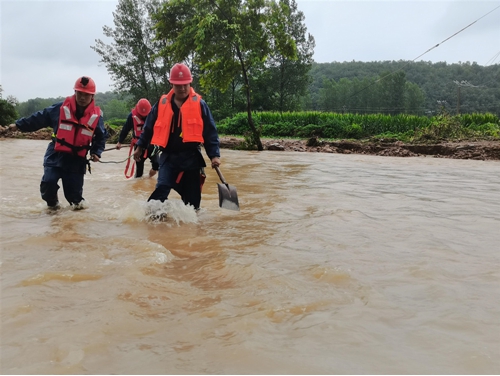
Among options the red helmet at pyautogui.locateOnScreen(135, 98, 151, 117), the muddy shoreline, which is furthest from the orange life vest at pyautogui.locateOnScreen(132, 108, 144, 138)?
the muddy shoreline

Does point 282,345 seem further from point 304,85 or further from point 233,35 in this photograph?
point 304,85

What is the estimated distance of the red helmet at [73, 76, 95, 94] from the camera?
17.4 ft

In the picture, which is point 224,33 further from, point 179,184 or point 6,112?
point 6,112

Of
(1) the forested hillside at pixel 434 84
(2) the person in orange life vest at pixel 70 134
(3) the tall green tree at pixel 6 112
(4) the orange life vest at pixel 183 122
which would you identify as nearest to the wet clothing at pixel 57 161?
(2) the person in orange life vest at pixel 70 134

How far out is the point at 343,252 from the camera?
4023 mm

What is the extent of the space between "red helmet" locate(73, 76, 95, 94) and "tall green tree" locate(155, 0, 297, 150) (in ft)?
37.7

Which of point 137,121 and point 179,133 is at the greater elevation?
point 137,121

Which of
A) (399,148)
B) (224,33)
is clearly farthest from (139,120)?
(399,148)

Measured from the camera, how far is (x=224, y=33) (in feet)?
56.4

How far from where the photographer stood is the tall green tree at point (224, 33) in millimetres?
16812

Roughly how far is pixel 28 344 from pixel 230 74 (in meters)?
17.2

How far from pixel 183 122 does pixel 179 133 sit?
0.14 metres

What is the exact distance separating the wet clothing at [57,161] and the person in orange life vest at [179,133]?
759mm

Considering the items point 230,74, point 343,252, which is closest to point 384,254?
point 343,252
